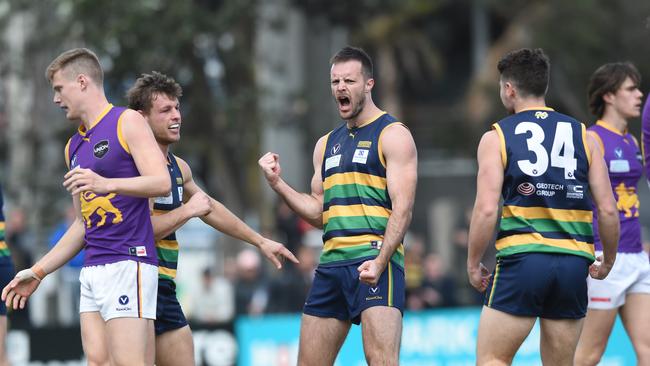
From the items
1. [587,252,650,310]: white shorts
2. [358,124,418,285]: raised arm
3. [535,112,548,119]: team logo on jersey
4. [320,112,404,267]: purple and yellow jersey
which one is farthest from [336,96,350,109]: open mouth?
[587,252,650,310]: white shorts

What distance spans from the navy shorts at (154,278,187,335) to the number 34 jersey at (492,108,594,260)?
2513 millimetres

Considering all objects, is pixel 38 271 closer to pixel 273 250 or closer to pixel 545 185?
pixel 273 250

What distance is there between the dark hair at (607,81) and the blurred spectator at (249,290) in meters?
8.11

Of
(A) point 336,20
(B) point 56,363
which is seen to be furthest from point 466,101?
(B) point 56,363

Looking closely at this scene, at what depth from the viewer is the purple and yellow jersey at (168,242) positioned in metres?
9.08

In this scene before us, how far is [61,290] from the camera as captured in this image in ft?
61.4

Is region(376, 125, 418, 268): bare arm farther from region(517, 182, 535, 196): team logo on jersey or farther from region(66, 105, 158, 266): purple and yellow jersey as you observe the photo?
region(66, 105, 158, 266): purple and yellow jersey

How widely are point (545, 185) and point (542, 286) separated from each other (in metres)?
0.69

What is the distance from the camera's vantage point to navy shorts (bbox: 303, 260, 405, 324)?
8758 mm

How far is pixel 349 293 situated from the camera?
8828mm

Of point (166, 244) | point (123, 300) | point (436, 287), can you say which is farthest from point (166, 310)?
point (436, 287)

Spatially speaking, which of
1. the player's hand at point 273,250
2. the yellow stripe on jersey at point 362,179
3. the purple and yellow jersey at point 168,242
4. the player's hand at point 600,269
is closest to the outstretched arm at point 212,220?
the player's hand at point 273,250

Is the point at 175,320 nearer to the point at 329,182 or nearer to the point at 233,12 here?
the point at 329,182

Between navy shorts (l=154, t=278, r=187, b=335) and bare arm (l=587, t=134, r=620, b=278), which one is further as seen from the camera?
navy shorts (l=154, t=278, r=187, b=335)
